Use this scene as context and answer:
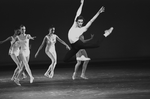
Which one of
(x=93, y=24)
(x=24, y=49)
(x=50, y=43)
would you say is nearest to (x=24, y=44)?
(x=24, y=49)

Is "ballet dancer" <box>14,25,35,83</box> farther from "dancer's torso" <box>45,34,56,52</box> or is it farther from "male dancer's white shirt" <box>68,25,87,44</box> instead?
"male dancer's white shirt" <box>68,25,87,44</box>

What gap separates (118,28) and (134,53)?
64.9 inches

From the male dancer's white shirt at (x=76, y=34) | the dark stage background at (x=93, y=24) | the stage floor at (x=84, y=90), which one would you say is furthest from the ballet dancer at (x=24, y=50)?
the dark stage background at (x=93, y=24)

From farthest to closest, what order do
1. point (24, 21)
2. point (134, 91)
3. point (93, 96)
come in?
point (24, 21), point (134, 91), point (93, 96)

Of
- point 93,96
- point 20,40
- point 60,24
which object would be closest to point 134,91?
point 93,96

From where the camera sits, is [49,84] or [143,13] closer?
[49,84]

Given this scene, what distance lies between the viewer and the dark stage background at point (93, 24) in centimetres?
1738

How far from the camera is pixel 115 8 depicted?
17.9 metres

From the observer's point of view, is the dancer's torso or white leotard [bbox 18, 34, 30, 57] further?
the dancer's torso

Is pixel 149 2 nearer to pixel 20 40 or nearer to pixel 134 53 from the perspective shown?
pixel 134 53

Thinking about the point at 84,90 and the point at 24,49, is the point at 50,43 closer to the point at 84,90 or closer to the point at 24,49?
the point at 24,49

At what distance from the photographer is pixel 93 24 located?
58.8 feet

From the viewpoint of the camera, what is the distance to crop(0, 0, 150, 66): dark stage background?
17.4 meters

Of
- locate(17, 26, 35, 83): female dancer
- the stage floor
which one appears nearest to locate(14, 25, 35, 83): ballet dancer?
locate(17, 26, 35, 83): female dancer
